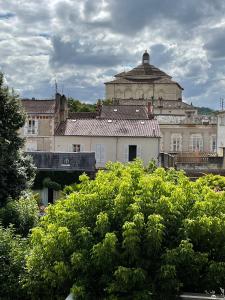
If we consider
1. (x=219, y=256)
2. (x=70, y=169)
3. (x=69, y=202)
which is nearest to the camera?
(x=219, y=256)

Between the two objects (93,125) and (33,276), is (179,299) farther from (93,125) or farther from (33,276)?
(93,125)

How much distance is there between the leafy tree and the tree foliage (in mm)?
11996

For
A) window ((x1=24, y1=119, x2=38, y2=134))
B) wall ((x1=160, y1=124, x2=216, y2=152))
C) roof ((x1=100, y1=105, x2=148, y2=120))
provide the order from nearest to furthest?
window ((x1=24, y1=119, x2=38, y2=134)) → wall ((x1=160, y1=124, x2=216, y2=152)) → roof ((x1=100, y1=105, x2=148, y2=120))

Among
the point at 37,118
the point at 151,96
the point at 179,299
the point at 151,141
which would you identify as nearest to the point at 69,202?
the point at 179,299

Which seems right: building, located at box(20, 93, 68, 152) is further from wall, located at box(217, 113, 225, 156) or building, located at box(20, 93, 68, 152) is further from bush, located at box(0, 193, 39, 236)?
bush, located at box(0, 193, 39, 236)

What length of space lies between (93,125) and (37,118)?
538cm

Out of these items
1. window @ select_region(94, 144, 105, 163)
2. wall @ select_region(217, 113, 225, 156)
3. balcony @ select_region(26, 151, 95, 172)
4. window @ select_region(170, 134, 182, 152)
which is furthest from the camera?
window @ select_region(170, 134, 182, 152)

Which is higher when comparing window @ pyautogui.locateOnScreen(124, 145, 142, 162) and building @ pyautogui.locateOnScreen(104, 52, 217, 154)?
building @ pyautogui.locateOnScreen(104, 52, 217, 154)

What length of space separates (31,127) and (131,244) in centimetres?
3853

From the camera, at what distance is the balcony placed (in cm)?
3669

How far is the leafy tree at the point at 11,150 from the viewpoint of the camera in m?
24.0

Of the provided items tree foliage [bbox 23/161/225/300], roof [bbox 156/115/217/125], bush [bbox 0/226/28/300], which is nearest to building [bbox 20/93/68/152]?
roof [bbox 156/115/217/125]

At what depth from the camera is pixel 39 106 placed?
48.7m

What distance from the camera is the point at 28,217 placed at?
1834cm
